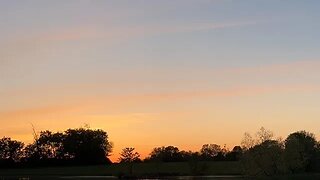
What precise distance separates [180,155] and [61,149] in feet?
128

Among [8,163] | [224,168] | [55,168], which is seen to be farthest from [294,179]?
[8,163]

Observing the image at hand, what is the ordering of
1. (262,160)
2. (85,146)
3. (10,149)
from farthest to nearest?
1. (10,149)
2. (85,146)
3. (262,160)

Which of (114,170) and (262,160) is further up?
(114,170)

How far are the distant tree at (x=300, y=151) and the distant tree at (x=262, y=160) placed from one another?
4.63m

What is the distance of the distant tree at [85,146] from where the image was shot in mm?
164125

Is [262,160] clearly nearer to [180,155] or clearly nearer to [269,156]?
[269,156]

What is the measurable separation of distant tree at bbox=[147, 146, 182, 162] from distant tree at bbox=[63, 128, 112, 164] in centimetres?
1977

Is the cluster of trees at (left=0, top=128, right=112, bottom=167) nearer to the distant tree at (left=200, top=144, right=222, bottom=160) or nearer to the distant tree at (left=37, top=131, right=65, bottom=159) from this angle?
the distant tree at (left=37, top=131, right=65, bottom=159)

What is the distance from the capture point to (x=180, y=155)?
168250mm

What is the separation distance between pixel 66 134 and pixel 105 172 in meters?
40.5

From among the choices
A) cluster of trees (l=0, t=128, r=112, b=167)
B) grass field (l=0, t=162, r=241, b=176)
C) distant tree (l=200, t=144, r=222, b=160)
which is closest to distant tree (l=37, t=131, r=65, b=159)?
cluster of trees (l=0, t=128, r=112, b=167)

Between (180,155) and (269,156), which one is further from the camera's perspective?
(180,155)

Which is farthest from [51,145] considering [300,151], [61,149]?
[300,151]

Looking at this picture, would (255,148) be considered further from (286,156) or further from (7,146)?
(7,146)
